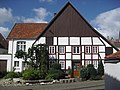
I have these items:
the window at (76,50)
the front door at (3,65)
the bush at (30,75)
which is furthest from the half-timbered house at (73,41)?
the bush at (30,75)

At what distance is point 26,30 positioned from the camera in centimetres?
4156

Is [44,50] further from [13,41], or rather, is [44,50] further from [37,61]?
[13,41]

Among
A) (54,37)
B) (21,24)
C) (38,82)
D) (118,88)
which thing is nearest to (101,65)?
(54,37)

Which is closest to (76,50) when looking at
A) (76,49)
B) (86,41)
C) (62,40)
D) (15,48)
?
(76,49)

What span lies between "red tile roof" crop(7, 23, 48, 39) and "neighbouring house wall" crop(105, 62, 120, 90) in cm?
2600

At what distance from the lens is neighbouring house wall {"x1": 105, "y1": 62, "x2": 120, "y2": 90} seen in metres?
13.1

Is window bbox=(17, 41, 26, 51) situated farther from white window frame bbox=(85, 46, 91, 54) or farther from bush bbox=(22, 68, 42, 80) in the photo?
bush bbox=(22, 68, 42, 80)

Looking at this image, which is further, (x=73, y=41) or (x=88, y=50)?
(x=73, y=41)

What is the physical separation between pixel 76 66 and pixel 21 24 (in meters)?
12.9

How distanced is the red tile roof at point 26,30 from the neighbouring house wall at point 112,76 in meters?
26.0

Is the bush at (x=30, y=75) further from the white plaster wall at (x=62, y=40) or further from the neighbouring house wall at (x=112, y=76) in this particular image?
the neighbouring house wall at (x=112, y=76)

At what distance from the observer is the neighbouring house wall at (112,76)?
1311cm

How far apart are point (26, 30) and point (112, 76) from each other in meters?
29.4

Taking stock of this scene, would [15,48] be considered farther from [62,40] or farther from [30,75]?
[30,75]
